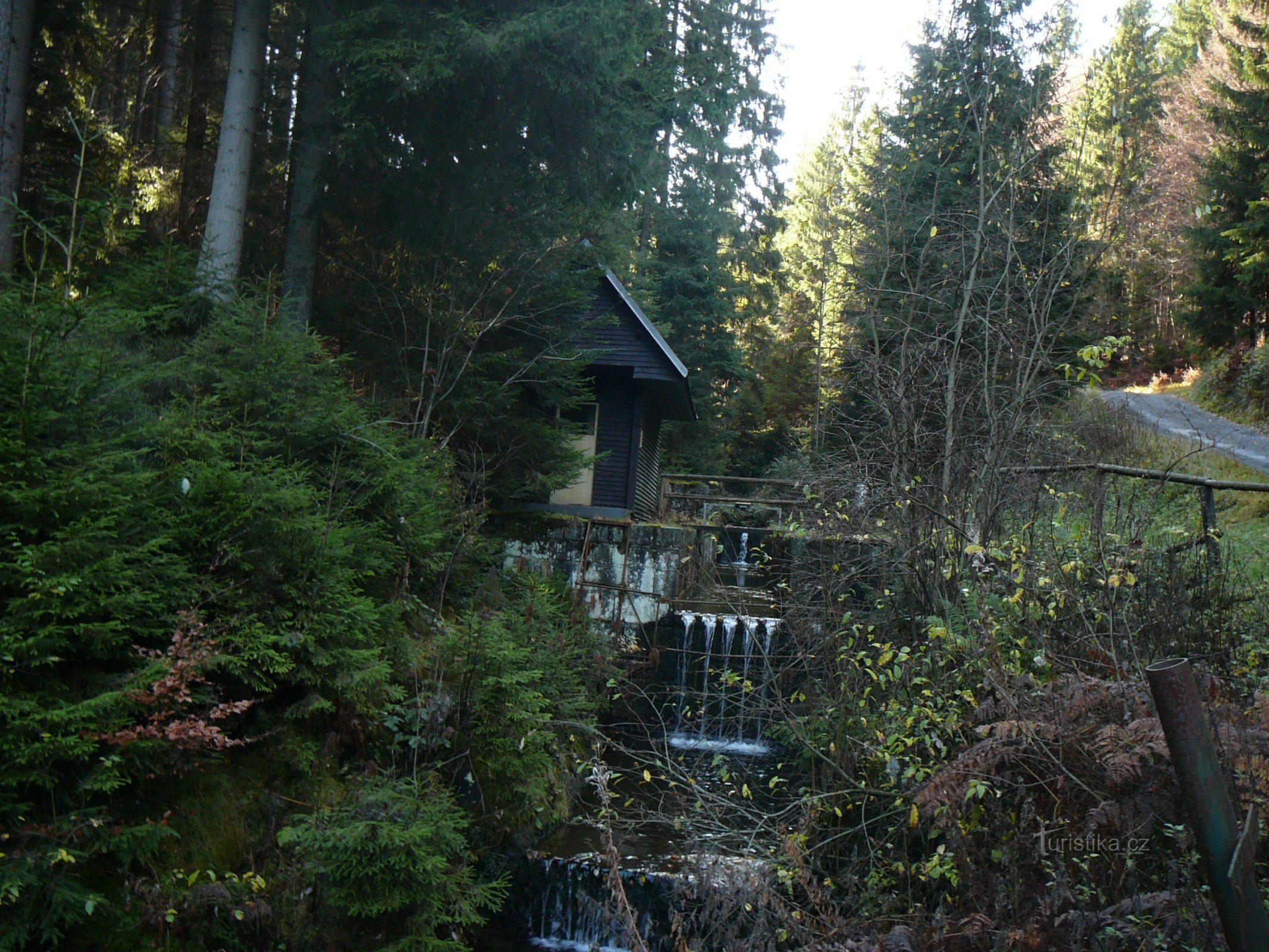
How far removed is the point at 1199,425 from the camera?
17.2m

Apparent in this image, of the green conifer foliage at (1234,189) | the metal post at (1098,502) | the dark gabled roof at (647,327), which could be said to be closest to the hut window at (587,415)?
the dark gabled roof at (647,327)

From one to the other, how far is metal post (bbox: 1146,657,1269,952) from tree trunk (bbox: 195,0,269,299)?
30.7ft

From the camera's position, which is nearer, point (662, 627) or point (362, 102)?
point (362, 102)

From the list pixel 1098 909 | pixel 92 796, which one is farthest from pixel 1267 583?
pixel 92 796

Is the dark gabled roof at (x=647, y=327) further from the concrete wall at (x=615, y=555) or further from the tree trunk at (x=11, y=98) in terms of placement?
the tree trunk at (x=11, y=98)

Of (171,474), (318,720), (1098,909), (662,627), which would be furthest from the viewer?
(662,627)

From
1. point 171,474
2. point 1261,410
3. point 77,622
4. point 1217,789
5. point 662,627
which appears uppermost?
point 1261,410

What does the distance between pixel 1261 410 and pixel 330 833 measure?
18.7 metres

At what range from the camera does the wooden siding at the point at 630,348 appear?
15391 mm

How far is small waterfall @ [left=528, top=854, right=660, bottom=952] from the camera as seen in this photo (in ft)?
21.6

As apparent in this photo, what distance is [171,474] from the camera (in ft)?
18.0

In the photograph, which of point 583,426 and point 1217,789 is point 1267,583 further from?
point 583,426

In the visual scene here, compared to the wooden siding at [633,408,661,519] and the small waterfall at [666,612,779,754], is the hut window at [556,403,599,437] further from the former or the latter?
the small waterfall at [666,612,779,754]

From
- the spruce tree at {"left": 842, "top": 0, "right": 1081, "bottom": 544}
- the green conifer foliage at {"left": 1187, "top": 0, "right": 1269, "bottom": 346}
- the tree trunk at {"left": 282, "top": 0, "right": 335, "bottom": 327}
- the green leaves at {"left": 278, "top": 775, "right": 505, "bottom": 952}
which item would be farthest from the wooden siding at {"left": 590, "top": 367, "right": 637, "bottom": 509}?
the green conifer foliage at {"left": 1187, "top": 0, "right": 1269, "bottom": 346}
